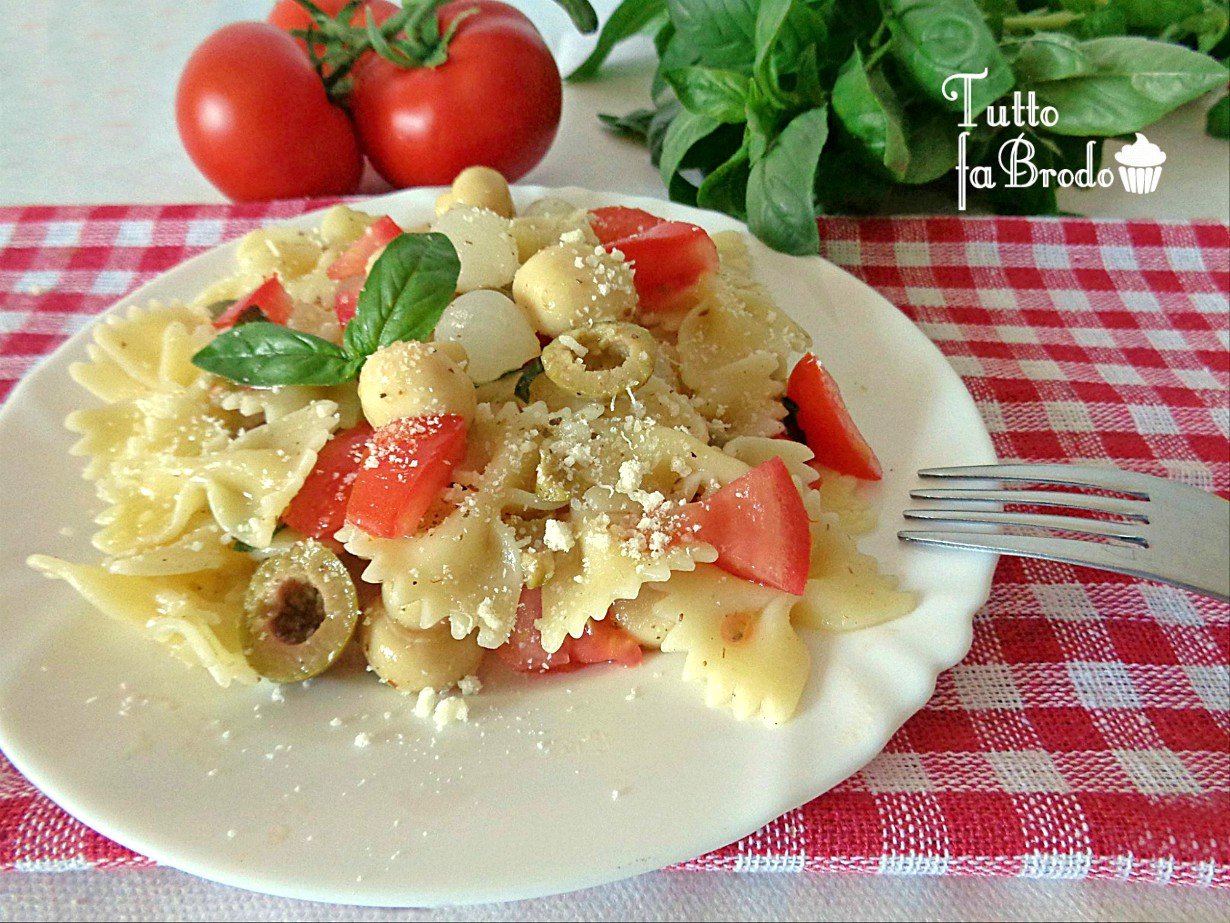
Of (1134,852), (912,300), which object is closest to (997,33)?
(912,300)

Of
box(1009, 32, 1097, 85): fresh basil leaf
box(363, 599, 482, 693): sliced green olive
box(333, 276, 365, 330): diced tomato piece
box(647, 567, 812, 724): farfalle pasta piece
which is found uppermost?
box(333, 276, 365, 330): diced tomato piece

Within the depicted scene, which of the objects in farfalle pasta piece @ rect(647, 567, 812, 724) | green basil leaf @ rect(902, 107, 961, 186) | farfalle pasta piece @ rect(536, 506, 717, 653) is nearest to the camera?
farfalle pasta piece @ rect(647, 567, 812, 724)

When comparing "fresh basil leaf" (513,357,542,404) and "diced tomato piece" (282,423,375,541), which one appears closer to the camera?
"diced tomato piece" (282,423,375,541)

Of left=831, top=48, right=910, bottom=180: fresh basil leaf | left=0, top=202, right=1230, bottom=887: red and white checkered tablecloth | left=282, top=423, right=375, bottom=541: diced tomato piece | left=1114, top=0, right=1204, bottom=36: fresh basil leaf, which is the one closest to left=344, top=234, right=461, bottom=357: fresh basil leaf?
left=282, top=423, right=375, bottom=541: diced tomato piece

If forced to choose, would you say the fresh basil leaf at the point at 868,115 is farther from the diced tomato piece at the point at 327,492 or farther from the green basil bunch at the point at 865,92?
the diced tomato piece at the point at 327,492

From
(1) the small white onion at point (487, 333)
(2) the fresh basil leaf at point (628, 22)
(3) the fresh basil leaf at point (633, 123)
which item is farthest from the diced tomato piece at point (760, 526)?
(2) the fresh basil leaf at point (628, 22)

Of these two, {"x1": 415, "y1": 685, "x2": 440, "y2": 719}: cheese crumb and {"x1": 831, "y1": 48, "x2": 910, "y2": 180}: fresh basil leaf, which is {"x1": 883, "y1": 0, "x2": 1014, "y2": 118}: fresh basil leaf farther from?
{"x1": 415, "y1": 685, "x2": 440, "y2": 719}: cheese crumb

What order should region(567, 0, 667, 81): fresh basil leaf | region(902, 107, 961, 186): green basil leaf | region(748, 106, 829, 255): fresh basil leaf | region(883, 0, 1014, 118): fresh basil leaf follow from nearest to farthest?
1. region(748, 106, 829, 255): fresh basil leaf
2. region(883, 0, 1014, 118): fresh basil leaf
3. region(902, 107, 961, 186): green basil leaf
4. region(567, 0, 667, 81): fresh basil leaf
